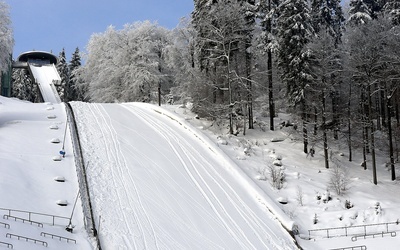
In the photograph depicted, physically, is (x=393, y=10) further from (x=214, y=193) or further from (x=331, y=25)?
(x=214, y=193)

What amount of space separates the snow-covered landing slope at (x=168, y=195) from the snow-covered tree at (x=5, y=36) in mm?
11574

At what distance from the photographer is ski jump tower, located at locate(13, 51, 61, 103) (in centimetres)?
5741

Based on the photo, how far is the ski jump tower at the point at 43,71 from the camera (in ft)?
188

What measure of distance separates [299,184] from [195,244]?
970 centimetres

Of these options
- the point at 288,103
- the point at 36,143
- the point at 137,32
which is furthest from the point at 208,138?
the point at 137,32

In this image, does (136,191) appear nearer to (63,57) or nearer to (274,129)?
(274,129)

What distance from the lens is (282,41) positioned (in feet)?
98.0

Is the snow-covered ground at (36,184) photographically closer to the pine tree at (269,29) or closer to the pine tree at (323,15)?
the pine tree at (269,29)

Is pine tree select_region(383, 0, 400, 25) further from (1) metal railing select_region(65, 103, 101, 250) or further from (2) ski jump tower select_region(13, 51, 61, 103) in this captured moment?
(2) ski jump tower select_region(13, 51, 61, 103)

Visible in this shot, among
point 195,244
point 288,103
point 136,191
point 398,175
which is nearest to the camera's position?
point 195,244

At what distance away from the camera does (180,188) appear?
20.3m

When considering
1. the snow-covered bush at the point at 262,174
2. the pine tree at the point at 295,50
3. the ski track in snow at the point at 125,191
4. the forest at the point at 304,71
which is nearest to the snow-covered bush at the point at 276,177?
the snow-covered bush at the point at 262,174

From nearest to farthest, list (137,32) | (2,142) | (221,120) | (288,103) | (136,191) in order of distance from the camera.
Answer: (136,191), (2,142), (288,103), (221,120), (137,32)

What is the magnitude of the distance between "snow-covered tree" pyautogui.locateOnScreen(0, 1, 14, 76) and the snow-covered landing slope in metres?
11.6
